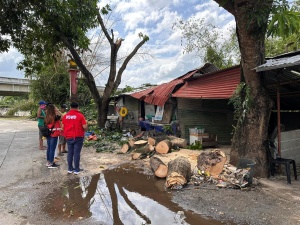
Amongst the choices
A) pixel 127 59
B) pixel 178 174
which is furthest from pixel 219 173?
pixel 127 59

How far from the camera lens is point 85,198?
514 centimetres

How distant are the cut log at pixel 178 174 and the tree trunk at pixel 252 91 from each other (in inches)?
61.8

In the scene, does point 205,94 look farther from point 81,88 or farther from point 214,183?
point 81,88

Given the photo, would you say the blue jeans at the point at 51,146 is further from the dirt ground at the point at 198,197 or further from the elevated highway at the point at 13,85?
the elevated highway at the point at 13,85

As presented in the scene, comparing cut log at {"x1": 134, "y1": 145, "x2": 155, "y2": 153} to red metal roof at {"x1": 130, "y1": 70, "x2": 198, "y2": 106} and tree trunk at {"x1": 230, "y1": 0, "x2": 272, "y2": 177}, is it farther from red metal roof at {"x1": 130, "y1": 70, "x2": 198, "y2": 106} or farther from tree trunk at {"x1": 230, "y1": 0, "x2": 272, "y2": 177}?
tree trunk at {"x1": 230, "y1": 0, "x2": 272, "y2": 177}

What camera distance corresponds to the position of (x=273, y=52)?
19.0 metres

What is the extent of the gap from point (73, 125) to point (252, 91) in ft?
14.9

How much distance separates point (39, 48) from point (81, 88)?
1552 cm

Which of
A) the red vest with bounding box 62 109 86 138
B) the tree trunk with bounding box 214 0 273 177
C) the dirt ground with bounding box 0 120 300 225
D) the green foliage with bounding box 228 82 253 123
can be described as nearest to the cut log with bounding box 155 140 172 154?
the dirt ground with bounding box 0 120 300 225

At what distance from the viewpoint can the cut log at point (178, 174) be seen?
18.5 feet

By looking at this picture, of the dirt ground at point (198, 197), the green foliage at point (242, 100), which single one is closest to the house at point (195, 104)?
the green foliage at point (242, 100)

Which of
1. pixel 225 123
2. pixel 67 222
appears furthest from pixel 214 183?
pixel 225 123

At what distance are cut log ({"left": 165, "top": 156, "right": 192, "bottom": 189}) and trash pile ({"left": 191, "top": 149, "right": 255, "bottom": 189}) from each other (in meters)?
0.28

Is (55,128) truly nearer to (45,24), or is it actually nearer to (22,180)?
(22,180)
